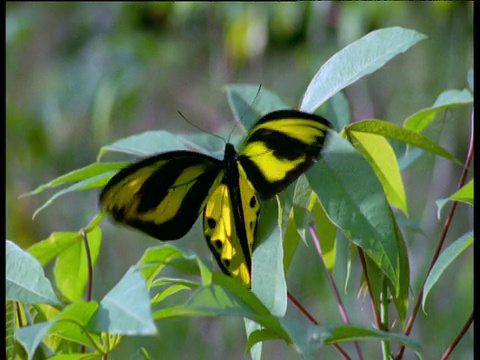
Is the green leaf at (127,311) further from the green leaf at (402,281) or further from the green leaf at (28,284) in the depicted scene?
the green leaf at (402,281)

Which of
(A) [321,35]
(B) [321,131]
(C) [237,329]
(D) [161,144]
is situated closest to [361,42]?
(B) [321,131]

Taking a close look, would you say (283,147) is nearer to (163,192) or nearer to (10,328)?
(163,192)

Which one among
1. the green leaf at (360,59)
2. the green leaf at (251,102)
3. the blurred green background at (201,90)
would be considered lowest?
the blurred green background at (201,90)

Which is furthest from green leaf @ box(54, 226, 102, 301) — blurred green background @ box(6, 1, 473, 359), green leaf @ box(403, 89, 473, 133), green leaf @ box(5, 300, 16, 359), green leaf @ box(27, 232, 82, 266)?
blurred green background @ box(6, 1, 473, 359)

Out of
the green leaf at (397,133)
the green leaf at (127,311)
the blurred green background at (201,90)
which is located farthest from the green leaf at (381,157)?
the blurred green background at (201,90)

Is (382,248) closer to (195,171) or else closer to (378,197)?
(378,197)

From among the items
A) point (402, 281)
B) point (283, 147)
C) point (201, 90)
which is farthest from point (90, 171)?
point (201, 90)

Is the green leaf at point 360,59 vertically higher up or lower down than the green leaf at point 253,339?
higher up
